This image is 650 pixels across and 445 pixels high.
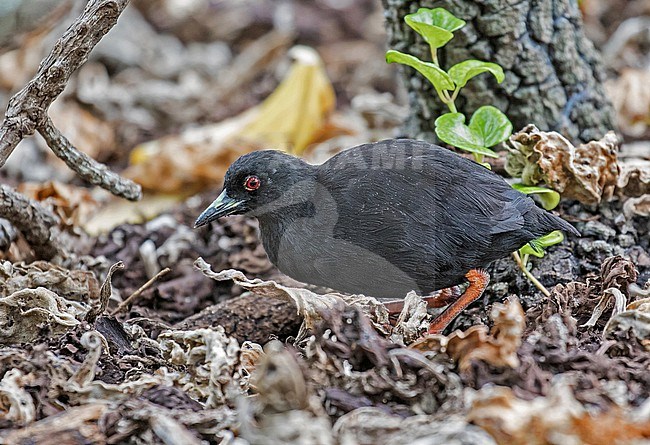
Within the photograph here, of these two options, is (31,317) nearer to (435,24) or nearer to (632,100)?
(435,24)

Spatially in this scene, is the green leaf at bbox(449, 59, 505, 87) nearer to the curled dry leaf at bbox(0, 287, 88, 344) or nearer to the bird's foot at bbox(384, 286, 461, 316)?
the bird's foot at bbox(384, 286, 461, 316)

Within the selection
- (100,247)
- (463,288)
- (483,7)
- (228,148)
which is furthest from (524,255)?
(228,148)

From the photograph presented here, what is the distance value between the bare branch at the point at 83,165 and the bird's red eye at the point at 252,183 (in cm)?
53

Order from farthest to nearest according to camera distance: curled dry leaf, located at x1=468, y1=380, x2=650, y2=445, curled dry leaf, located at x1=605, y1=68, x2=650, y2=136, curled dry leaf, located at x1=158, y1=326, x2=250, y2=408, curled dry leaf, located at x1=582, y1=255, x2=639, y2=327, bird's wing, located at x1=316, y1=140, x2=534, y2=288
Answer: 1. curled dry leaf, located at x1=605, y1=68, x2=650, y2=136
2. bird's wing, located at x1=316, y1=140, x2=534, y2=288
3. curled dry leaf, located at x1=582, y1=255, x2=639, y2=327
4. curled dry leaf, located at x1=158, y1=326, x2=250, y2=408
5. curled dry leaf, located at x1=468, y1=380, x2=650, y2=445

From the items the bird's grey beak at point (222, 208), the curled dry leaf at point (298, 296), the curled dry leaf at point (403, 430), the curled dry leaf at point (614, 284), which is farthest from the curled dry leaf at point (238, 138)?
the curled dry leaf at point (403, 430)

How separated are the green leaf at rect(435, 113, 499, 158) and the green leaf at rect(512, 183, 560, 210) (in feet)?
0.67

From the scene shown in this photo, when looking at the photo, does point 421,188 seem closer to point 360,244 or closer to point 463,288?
point 360,244

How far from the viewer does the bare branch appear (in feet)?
11.4

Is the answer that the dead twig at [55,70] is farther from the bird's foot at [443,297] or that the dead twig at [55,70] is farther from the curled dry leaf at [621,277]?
the curled dry leaf at [621,277]

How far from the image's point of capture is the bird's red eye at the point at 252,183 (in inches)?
146

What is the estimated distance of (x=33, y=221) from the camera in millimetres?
3850

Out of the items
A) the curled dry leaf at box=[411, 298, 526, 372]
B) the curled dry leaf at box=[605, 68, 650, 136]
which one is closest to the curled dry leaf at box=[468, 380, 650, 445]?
the curled dry leaf at box=[411, 298, 526, 372]

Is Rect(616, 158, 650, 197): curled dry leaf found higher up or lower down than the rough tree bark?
lower down

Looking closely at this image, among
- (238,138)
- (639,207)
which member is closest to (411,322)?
(639,207)
